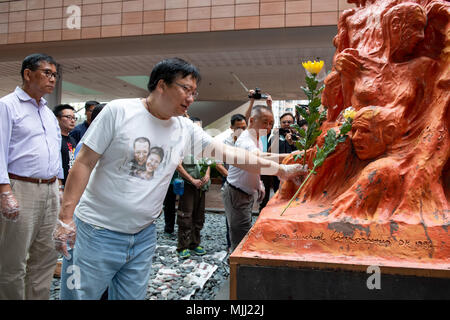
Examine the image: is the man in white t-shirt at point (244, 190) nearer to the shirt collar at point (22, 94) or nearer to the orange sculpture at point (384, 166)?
the orange sculpture at point (384, 166)

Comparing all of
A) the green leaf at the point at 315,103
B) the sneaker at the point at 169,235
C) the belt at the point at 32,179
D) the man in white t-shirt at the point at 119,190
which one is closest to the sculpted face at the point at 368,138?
the green leaf at the point at 315,103

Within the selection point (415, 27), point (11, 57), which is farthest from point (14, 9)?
point (415, 27)

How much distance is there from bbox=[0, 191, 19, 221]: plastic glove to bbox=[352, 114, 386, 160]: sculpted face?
1852mm

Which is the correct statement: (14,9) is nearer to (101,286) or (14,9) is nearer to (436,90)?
(101,286)

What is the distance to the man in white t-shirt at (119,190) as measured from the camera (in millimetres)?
1369

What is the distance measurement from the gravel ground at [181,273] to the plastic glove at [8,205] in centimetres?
90

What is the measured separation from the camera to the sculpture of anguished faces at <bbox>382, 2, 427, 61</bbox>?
182 centimetres

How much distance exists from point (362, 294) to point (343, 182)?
0.69 m

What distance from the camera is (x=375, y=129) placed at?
5.74ft

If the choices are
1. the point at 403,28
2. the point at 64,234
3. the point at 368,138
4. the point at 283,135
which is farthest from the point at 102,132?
the point at 283,135

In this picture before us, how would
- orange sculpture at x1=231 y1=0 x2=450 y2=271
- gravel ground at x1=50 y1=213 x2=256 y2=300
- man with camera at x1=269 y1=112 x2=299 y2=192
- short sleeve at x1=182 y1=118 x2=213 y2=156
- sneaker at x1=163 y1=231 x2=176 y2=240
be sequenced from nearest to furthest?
orange sculpture at x1=231 y1=0 x2=450 y2=271, short sleeve at x1=182 y1=118 x2=213 y2=156, gravel ground at x1=50 y1=213 x2=256 y2=300, man with camera at x1=269 y1=112 x2=299 y2=192, sneaker at x1=163 y1=231 x2=176 y2=240

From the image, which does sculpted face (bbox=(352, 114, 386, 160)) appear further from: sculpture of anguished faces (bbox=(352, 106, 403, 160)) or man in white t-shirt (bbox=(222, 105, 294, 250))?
man in white t-shirt (bbox=(222, 105, 294, 250))

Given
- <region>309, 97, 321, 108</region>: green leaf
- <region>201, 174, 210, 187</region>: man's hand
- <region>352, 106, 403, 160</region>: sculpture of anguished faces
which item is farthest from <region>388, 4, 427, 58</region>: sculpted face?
<region>201, 174, 210, 187</region>: man's hand
